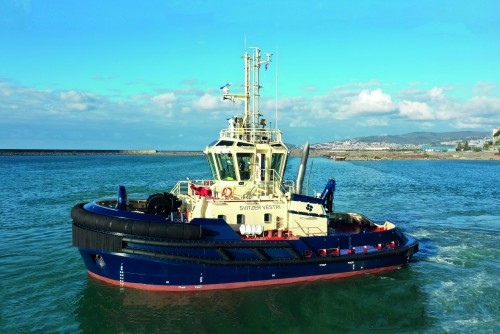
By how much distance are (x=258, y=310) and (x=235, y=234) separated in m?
2.03

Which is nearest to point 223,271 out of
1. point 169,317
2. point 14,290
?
point 169,317

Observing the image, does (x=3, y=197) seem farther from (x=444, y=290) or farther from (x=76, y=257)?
(x=444, y=290)

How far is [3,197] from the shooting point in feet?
90.6

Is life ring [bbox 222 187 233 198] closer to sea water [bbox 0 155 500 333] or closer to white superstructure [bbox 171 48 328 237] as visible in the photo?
white superstructure [bbox 171 48 328 237]

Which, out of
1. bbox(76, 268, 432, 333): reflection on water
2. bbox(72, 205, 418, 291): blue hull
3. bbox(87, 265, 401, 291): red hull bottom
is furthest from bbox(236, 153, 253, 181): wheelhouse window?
bbox(76, 268, 432, 333): reflection on water

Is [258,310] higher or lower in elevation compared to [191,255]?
lower

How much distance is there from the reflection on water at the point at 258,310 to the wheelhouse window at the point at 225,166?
347 centimetres

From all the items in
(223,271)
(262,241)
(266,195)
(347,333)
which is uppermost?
(266,195)

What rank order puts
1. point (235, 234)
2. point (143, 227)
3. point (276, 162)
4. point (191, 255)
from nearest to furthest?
point (143, 227), point (191, 255), point (235, 234), point (276, 162)

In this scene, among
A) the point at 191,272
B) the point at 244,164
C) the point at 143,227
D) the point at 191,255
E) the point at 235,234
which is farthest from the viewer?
the point at 244,164

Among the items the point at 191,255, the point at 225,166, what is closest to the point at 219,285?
the point at 191,255

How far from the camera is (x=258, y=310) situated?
9484 mm

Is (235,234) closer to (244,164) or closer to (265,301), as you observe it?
(265,301)

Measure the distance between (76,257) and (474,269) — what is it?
542 inches
